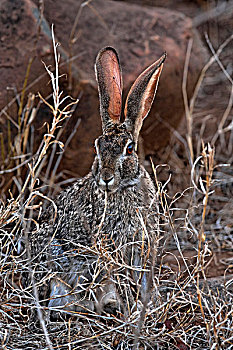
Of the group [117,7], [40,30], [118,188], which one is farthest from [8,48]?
[118,188]

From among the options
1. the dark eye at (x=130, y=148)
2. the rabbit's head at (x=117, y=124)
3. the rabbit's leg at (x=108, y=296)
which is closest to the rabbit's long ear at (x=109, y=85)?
the rabbit's head at (x=117, y=124)

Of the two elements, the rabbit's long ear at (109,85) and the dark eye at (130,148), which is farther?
the rabbit's long ear at (109,85)

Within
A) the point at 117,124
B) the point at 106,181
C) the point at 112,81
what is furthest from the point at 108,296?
the point at 112,81

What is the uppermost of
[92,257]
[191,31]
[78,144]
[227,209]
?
[191,31]

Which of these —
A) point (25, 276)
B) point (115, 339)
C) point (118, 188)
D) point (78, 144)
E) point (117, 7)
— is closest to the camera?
Result: point (115, 339)

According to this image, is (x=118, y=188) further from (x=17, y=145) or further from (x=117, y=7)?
(x=117, y=7)

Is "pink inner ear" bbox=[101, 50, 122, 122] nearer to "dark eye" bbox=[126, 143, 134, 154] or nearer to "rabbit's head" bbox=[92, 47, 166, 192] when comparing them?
"rabbit's head" bbox=[92, 47, 166, 192]

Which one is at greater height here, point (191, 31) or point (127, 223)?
point (191, 31)

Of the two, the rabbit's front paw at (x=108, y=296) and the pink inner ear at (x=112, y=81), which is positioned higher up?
the pink inner ear at (x=112, y=81)

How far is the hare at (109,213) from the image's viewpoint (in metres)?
3.40

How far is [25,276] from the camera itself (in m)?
3.92

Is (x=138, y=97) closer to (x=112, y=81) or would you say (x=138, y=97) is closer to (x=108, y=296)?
(x=112, y=81)

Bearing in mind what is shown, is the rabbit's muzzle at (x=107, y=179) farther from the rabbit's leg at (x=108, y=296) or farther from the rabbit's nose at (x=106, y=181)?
the rabbit's leg at (x=108, y=296)

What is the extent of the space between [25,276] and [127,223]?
913mm
